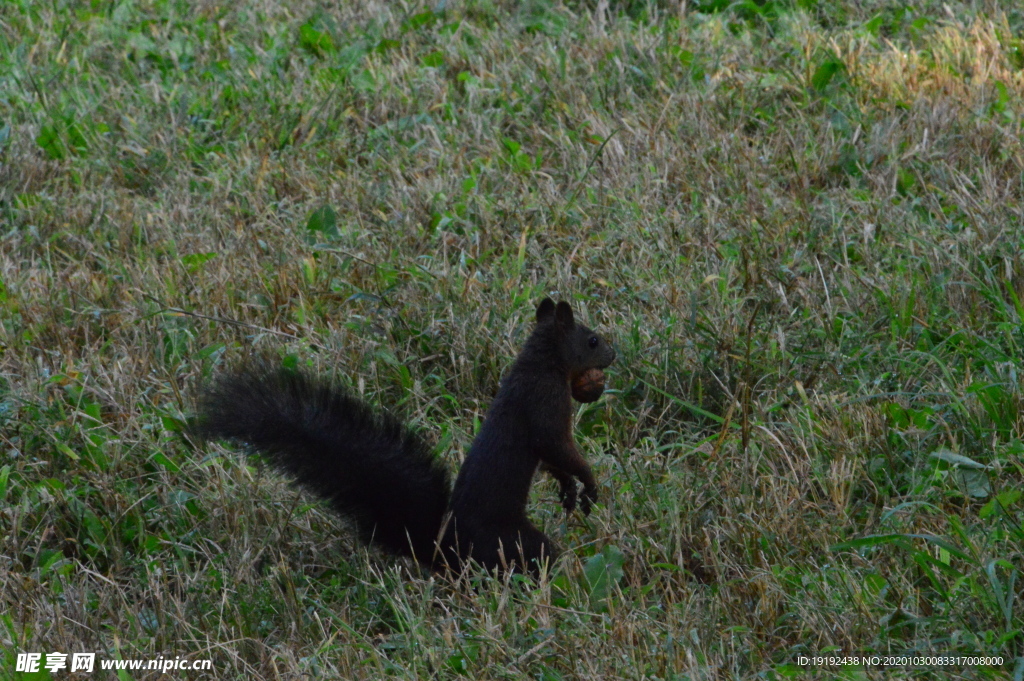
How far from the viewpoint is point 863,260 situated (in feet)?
14.8

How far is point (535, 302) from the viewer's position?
4.47 meters

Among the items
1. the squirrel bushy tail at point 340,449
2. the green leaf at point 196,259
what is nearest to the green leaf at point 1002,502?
the squirrel bushy tail at point 340,449

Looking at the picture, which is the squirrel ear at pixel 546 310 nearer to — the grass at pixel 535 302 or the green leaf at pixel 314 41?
the grass at pixel 535 302

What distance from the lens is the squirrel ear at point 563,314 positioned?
3.39 metres

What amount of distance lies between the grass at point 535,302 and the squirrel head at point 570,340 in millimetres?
382

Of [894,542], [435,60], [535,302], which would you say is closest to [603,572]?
[894,542]

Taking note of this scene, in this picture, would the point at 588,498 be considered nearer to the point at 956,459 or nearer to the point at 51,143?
the point at 956,459

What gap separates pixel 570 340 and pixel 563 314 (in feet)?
0.27

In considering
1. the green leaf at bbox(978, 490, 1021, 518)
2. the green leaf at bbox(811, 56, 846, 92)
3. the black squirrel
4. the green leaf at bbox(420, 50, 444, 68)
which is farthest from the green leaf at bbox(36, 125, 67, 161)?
the green leaf at bbox(978, 490, 1021, 518)

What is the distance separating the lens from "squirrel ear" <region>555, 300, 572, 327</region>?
3.39m

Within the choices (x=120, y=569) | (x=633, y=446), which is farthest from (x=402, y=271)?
(x=120, y=569)

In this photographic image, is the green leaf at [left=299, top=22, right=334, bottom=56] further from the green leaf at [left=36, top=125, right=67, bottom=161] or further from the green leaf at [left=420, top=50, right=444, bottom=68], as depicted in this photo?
the green leaf at [left=36, top=125, right=67, bottom=161]

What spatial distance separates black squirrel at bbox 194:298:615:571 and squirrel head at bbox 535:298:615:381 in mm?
91

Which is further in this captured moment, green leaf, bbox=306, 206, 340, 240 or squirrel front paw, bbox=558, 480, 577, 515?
green leaf, bbox=306, 206, 340, 240
